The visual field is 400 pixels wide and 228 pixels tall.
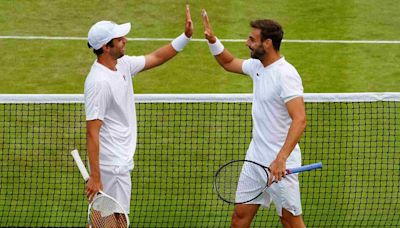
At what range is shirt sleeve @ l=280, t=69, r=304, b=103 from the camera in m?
10.3

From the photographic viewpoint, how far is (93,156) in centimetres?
1002

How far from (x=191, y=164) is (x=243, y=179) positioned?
296cm

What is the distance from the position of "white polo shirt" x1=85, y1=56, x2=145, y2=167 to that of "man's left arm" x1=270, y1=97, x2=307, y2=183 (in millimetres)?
1310

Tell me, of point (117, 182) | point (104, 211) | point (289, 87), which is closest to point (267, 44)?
point (289, 87)

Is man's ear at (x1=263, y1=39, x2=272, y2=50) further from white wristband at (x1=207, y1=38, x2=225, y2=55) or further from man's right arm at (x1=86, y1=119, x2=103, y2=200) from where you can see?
man's right arm at (x1=86, y1=119, x2=103, y2=200)

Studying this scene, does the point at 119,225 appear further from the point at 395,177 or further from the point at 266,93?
the point at 395,177

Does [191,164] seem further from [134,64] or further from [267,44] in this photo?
[267,44]

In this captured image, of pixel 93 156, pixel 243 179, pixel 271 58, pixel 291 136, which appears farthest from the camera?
pixel 243 179

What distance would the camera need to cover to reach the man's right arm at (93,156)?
32.9 feet

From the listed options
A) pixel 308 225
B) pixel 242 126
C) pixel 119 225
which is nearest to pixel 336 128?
pixel 242 126

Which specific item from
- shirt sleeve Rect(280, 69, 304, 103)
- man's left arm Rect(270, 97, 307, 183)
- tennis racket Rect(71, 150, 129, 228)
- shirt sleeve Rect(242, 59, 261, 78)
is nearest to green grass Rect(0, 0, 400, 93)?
shirt sleeve Rect(242, 59, 261, 78)

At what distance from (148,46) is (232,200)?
631 cm

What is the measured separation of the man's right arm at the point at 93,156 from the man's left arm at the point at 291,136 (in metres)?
1.53

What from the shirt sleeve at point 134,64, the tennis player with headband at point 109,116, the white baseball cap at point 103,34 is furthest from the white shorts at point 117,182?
the white baseball cap at point 103,34
